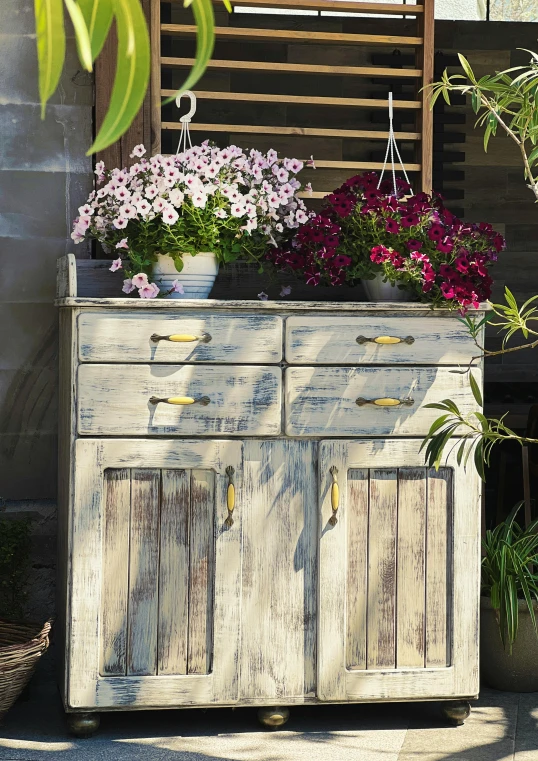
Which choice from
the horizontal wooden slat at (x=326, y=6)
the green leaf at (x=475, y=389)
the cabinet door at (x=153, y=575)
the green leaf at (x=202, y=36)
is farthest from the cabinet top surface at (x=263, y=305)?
the green leaf at (x=202, y=36)

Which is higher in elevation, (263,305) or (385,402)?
(263,305)

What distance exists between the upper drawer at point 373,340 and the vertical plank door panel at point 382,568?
327mm

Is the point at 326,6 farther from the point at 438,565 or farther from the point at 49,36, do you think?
the point at 49,36

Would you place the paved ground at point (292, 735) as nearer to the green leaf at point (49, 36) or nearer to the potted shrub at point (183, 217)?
the potted shrub at point (183, 217)

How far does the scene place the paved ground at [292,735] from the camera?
8.50 ft

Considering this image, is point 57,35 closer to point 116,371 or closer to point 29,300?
point 116,371

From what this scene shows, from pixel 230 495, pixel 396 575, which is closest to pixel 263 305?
pixel 230 495

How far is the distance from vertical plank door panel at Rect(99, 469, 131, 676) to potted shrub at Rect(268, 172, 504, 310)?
80cm

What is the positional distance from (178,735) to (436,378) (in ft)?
4.04

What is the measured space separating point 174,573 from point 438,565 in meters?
0.74

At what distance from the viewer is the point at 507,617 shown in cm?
295

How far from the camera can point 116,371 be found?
2.60 meters

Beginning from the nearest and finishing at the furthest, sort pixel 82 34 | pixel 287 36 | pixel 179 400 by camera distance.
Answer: pixel 82 34 < pixel 179 400 < pixel 287 36

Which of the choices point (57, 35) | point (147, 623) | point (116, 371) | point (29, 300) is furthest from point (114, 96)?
point (29, 300)
